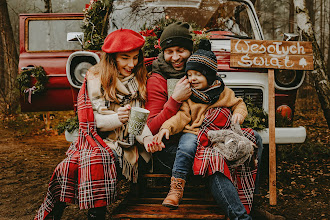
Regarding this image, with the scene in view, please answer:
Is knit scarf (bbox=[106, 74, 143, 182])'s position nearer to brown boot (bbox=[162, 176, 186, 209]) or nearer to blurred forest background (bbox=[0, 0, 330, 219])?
brown boot (bbox=[162, 176, 186, 209])

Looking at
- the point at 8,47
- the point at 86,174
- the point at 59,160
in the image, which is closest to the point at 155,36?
the point at 86,174

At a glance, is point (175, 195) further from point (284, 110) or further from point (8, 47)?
point (8, 47)

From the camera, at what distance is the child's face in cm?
232

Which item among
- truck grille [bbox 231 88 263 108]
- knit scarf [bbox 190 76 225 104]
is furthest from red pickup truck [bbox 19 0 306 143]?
knit scarf [bbox 190 76 225 104]

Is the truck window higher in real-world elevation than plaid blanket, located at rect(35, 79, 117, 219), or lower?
higher

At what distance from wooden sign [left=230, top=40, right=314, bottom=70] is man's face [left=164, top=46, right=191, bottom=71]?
0.55 m

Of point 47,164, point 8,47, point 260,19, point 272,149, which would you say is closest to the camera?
point 272,149

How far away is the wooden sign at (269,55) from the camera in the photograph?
2887 mm

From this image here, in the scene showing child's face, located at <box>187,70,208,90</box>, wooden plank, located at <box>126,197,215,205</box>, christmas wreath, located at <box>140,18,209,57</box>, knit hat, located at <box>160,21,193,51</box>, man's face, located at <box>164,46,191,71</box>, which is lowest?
wooden plank, located at <box>126,197,215,205</box>

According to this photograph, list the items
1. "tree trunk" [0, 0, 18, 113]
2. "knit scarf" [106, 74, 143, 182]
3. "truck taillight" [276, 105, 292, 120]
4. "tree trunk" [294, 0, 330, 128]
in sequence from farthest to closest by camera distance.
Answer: "tree trunk" [0, 0, 18, 113], "tree trunk" [294, 0, 330, 128], "truck taillight" [276, 105, 292, 120], "knit scarf" [106, 74, 143, 182]

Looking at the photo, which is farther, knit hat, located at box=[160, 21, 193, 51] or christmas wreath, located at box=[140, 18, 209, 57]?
christmas wreath, located at box=[140, 18, 209, 57]

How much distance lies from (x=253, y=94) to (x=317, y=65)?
2.47 metres

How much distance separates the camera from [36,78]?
14.0 ft

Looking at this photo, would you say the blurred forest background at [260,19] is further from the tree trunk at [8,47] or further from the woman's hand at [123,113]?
the woman's hand at [123,113]
